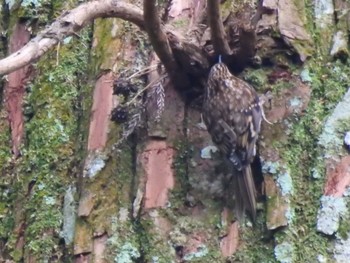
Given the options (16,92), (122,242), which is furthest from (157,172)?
(16,92)

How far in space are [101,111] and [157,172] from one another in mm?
284

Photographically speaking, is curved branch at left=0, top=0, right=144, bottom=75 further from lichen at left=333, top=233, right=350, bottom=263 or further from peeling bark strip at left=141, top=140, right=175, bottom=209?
lichen at left=333, top=233, right=350, bottom=263

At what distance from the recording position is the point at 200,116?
3297 millimetres

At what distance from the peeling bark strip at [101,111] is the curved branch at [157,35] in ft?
0.70

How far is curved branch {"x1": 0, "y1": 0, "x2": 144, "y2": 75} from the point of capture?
2701 millimetres

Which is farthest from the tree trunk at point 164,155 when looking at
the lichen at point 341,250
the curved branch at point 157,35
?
the curved branch at point 157,35

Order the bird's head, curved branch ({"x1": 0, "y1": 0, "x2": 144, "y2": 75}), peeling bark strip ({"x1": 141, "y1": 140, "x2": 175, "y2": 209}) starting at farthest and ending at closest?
the bird's head → peeling bark strip ({"x1": 141, "y1": 140, "x2": 175, "y2": 209}) → curved branch ({"x1": 0, "y1": 0, "x2": 144, "y2": 75})

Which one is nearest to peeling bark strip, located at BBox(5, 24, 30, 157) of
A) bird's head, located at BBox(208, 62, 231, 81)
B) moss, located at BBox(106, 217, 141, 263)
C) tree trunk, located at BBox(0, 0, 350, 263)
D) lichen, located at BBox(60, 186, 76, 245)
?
tree trunk, located at BBox(0, 0, 350, 263)

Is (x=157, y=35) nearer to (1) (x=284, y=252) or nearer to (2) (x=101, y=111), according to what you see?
(2) (x=101, y=111)

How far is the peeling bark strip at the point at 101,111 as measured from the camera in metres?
3.27

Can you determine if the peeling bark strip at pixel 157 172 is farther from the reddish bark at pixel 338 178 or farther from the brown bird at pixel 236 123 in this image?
the reddish bark at pixel 338 178

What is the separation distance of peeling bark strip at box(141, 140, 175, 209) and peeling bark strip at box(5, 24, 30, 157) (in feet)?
1.69

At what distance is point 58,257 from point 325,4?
112 cm

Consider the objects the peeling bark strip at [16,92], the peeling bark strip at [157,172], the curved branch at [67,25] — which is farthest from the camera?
the peeling bark strip at [16,92]
